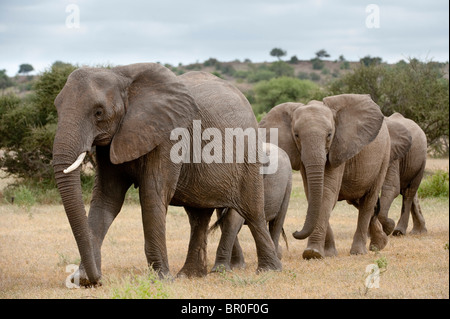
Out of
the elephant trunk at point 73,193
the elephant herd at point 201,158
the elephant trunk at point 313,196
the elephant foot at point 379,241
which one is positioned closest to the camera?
the elephant trunk at point 73,193

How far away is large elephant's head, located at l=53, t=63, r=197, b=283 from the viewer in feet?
23.5

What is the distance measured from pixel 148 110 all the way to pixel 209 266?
2952 millimetres

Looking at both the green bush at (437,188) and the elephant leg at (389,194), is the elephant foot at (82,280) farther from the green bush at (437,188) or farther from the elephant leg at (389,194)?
the green bush at (437,188)

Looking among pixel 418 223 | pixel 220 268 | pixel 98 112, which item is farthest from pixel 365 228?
pixel 98 112

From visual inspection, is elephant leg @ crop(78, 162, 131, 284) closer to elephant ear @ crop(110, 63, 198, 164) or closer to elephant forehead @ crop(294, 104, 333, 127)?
elephant ear @ crop(110, 63, 198, 164)

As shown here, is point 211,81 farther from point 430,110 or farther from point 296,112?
point 430,110

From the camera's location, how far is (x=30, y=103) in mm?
19984

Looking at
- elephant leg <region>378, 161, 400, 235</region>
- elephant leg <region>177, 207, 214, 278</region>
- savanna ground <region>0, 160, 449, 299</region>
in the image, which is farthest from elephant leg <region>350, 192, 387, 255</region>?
elephant leg <region>177, 207, 214, 278</region>

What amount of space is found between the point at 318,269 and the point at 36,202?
9837 mm

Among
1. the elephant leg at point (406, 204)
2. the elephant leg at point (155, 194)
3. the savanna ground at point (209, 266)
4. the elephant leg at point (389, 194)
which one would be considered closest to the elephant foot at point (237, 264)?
the savanna ground at point (209, 266)

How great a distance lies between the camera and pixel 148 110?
7852 millimetres

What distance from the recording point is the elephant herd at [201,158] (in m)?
7.39

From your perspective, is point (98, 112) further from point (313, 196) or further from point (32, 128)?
point (32, 128)
